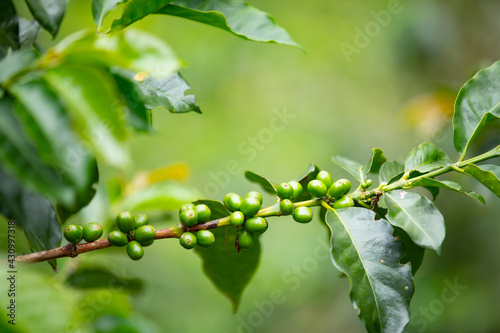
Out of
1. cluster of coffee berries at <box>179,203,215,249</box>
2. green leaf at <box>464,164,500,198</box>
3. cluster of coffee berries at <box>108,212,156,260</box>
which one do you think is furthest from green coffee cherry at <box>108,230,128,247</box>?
green leaf at <box>464,164,500,198</box>

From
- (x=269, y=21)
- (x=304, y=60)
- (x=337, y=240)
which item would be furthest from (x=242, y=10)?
(x=304, y=60)

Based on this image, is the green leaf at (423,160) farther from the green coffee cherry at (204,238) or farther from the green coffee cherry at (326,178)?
the green coffee cherry at (204,238)

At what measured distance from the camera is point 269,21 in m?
0.94

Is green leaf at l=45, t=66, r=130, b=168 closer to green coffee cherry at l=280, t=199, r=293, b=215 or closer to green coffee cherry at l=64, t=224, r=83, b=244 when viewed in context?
green coffee cherry at l=64, t=224, r=83, b=244

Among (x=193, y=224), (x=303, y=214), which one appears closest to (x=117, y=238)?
(x=193, y=224)

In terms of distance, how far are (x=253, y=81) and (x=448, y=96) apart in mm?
2059

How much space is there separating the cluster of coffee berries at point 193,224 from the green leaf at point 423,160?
42cm

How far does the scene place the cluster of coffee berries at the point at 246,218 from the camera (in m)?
0.81

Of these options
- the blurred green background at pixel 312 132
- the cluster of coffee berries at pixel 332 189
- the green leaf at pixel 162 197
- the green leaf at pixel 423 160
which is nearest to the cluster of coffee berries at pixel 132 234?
the cluster of coffee berries at pixel 332 189

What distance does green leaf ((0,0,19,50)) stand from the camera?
80 cm

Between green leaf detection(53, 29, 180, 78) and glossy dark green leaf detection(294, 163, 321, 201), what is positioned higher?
green leaf detection(53, 29, 180, 78)

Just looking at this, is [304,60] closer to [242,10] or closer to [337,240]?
[242,10]

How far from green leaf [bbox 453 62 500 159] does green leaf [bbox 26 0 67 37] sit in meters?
0.83

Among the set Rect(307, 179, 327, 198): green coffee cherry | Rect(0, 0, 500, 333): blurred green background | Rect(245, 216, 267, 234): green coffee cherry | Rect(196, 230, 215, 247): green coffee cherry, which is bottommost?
Rect(0, 0, 500, 333): blurred green background
